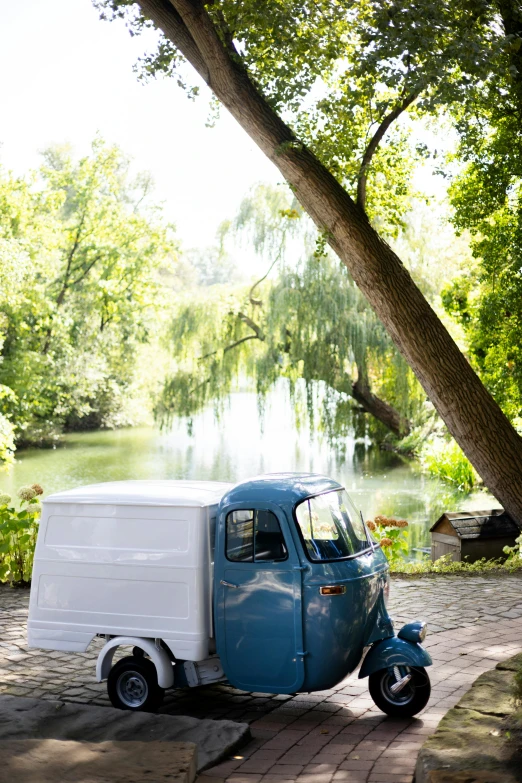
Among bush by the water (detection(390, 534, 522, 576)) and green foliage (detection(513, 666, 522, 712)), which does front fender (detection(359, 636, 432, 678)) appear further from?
bush by the water (detection(390, 534, 522, 576))

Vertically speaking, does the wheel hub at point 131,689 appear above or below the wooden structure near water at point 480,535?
below

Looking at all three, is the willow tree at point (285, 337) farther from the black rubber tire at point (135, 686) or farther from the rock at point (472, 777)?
the rock at point (472, 777)

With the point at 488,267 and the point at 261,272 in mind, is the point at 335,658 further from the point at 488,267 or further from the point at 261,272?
the point at 261,272

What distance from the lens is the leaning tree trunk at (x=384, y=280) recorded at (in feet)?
33.7

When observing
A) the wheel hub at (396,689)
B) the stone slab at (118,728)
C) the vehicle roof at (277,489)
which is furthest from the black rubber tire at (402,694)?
the vehicle roof at (277,489)

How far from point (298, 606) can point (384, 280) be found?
18.3ft

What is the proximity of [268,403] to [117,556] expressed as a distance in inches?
596

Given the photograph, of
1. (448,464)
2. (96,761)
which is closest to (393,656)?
(96,761)

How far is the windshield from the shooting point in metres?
5.68

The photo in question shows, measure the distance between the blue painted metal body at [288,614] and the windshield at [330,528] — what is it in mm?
59

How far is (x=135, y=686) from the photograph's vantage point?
600 cm

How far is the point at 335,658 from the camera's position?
5551mm

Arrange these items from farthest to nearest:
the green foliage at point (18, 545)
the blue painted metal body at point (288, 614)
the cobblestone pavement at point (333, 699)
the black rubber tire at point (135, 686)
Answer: the green foliage at point (18, 545) < the black rubber tire at point (135, 686) < the blue painted metal body at point (288, 614) < the cobblestone pavement at point (333, 699)

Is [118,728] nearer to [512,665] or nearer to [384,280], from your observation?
[512,665]
